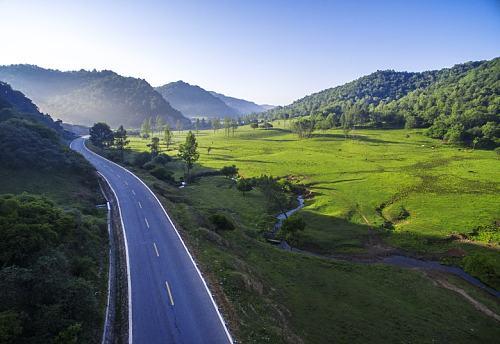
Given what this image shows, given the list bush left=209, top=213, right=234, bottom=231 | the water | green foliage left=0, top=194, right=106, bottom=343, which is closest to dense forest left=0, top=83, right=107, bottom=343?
green foliage left=0, top=194, right=106, bottom=343

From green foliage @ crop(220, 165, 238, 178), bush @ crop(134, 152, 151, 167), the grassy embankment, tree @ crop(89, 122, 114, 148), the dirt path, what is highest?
tree @ crop(89, 122, 114, 148)

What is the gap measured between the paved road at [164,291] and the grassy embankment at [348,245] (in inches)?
86.1

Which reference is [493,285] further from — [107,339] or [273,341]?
[107,339]

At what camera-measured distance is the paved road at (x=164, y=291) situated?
82.5ft

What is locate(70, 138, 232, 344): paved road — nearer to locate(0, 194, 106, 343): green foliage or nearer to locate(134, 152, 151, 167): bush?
locate(0, 194, 106, 343): green foliage

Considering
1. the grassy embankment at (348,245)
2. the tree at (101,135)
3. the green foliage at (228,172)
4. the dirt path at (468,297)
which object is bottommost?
the dirt path at (468,297)

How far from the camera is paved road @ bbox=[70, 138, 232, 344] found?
25.2 m

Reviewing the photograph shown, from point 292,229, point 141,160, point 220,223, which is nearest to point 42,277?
point 220,223

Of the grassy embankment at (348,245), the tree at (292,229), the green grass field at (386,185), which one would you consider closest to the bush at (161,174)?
the grassy embankment at (348,245)

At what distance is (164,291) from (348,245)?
1638 inches

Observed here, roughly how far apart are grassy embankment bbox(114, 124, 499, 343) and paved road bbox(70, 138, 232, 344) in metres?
2.19

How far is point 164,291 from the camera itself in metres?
30.8

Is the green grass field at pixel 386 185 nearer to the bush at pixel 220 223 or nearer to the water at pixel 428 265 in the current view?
the water at pixel 428 265

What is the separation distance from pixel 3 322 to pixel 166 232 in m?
26.5
